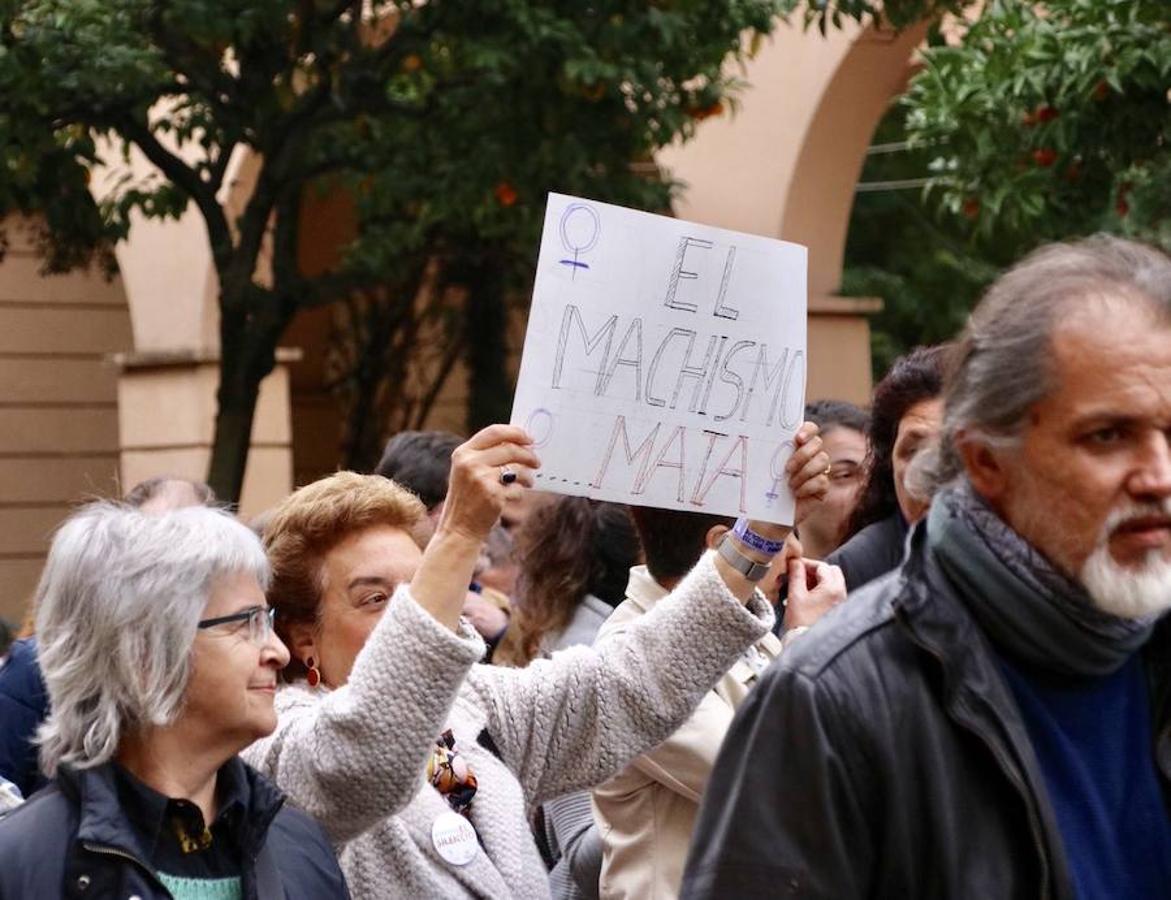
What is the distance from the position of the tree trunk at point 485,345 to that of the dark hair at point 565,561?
8.81m

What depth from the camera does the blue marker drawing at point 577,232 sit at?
11.1ft

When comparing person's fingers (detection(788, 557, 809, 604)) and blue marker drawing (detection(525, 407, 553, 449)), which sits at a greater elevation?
blue marker drawing (detection(525, 407, 553, 449))

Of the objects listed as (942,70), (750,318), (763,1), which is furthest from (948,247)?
(750,318)

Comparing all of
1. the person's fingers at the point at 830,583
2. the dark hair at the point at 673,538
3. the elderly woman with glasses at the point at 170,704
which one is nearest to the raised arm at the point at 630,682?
the dark hair at the point at 673,538

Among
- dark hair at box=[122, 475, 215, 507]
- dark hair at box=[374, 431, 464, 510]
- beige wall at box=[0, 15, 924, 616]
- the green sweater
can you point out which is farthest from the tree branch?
the green sweater

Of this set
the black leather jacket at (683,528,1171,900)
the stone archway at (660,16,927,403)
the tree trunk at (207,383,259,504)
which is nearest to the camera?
the black leather jacket at (683,528,1171,900)

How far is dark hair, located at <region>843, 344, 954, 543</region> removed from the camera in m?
4.63

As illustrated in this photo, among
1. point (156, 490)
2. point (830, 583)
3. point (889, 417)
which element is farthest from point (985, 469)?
point (156, 490)

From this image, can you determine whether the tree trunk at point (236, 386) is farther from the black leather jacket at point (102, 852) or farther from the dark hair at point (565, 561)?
the black leather jacket at point (102, 852)

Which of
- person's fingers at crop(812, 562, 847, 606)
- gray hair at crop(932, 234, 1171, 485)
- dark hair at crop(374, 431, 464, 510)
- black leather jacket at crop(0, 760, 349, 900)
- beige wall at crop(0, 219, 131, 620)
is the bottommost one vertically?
beige wall at crop(0, 219, 131, 620)

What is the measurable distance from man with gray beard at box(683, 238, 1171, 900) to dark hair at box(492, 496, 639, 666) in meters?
2.70

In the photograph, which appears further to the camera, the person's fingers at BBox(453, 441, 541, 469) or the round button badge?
the round button badge

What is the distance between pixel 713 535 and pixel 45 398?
1241 centimetres

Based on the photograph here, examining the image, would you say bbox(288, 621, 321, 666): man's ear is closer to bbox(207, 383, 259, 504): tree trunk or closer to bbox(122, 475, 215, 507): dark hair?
bbox(122, 475, 215, 507): dark hair
